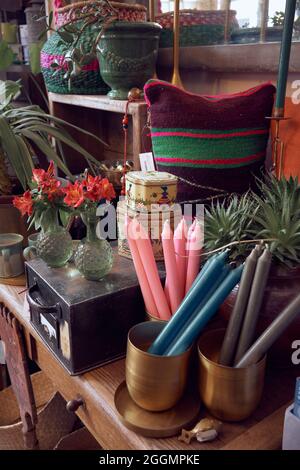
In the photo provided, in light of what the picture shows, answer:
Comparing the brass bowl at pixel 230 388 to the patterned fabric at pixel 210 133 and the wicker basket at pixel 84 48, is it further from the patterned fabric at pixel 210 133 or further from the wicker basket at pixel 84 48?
the wicker basket at pixel 84 48

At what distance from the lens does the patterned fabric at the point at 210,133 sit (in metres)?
0.80

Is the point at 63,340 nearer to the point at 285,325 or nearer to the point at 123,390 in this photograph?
the point at 123,390

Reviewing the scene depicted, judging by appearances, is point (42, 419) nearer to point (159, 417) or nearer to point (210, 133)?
point (159, 417)

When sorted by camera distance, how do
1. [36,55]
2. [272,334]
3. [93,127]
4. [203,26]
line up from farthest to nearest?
[93,127]
[36,55]
[203,26]
[272,334]

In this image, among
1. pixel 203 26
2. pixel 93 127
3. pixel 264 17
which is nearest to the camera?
pixel 264 17

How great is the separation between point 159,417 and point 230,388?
106 millimetres

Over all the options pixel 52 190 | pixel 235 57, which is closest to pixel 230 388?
pixel 52 190

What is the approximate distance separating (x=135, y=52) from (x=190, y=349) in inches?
27.4

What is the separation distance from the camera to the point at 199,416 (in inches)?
→ 22.5

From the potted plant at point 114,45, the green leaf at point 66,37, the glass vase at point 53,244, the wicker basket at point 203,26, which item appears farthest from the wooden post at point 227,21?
the glass vase at point 53,244

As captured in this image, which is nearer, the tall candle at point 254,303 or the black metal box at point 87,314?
the tall candle at point 254,303

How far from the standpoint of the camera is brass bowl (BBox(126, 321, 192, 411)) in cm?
53

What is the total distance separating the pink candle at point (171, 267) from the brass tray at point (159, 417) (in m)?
0.14

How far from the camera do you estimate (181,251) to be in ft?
2.19
